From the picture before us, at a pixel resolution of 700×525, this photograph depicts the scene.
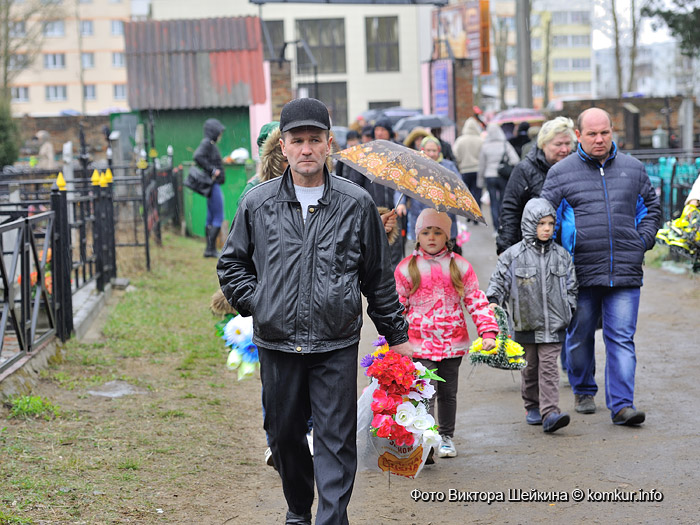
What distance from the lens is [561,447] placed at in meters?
5.95

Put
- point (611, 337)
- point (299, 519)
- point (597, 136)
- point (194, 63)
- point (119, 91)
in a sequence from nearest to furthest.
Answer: point (299, 519)
point (597, 136)
point (611, 337)
point (194, 63)
point (119, 91)

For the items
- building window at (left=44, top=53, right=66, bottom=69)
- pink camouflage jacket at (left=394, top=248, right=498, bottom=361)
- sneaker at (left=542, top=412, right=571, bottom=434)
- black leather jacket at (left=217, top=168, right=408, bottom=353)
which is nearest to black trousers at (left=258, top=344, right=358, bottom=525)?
black leather jacket at (left=217, top=168, right=408, bottom=353)

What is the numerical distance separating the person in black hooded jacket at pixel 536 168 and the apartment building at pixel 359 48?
47068mm

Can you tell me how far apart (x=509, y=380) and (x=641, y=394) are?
1192 millimetres

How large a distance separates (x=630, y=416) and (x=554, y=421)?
0.50m

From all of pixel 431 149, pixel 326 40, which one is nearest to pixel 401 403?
pixel 431 149

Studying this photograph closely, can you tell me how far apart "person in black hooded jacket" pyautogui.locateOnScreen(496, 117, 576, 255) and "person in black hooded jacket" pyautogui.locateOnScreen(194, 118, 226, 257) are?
8.74 m

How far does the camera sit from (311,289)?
13.2 ft

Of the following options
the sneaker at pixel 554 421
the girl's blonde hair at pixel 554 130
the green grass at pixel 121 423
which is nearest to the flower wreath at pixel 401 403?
the green grass at pixel 121 423

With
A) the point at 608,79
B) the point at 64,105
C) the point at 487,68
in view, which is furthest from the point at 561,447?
the point at 608,79

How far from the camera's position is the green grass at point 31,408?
648cm

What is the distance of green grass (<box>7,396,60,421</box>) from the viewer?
6.48 m

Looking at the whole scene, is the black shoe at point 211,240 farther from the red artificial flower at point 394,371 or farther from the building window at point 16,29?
the building window at point 16,29

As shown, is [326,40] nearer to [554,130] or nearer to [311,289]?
[554,130]
